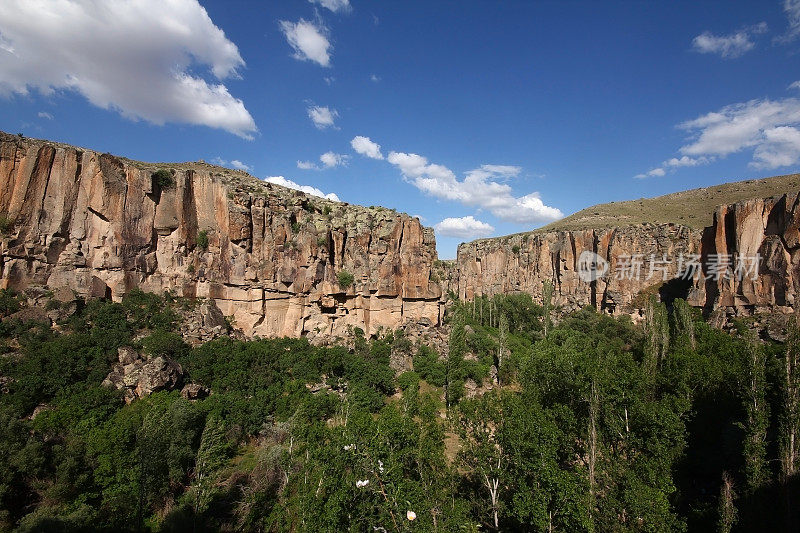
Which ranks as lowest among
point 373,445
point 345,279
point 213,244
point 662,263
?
point 373,445

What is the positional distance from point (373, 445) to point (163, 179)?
37362 millimetres

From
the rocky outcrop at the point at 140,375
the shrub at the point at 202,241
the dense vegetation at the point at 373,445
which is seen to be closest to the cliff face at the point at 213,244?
the shrub at the point at 202,241

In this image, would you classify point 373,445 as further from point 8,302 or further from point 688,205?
point 688,205

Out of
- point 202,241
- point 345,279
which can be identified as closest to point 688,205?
point 345,279

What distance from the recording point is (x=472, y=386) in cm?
3953

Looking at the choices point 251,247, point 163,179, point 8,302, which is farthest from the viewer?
point 251,247

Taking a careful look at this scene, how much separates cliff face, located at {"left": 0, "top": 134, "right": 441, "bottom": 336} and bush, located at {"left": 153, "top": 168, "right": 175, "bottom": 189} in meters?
0.41

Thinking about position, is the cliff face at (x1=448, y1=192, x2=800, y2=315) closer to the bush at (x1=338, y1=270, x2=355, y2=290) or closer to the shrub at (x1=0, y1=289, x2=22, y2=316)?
the bush at (x1=338, y1=270, x2=355, y2=290)

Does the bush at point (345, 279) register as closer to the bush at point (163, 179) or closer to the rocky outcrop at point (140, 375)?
the rocky outcrop at point (140, 375)

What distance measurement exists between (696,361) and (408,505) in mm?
27688

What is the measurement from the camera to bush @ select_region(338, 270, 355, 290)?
42656 mm

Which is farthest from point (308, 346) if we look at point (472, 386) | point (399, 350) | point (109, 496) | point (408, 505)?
point (408, 505)

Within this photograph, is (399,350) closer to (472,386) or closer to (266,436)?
(472,386)

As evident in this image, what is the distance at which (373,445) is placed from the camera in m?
15.2
